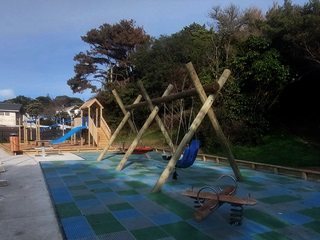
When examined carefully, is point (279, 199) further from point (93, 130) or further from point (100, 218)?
point (93, 130)

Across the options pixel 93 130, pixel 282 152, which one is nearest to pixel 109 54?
pixel 93 130

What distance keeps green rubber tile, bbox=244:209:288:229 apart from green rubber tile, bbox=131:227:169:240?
1.63m

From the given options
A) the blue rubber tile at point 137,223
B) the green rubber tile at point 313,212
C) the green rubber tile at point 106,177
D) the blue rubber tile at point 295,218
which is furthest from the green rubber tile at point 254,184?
the green rubber tile at point 106,177

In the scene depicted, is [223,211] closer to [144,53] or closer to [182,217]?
[182,217]

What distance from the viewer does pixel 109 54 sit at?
Result: 33.6m

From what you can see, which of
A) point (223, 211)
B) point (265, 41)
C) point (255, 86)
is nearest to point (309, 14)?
point (265, 41)

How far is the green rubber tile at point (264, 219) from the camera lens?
445cm

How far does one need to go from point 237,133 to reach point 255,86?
9.20 ft

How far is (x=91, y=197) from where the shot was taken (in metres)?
6.19

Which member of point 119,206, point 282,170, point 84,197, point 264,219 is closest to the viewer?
point 264,219

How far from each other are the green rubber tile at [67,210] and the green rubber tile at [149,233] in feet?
4.48

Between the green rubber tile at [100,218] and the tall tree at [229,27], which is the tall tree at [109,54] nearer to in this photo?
the tall tree at [229,27]

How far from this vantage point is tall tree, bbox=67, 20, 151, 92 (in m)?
31.9

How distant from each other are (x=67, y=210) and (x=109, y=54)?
30.2 meters
